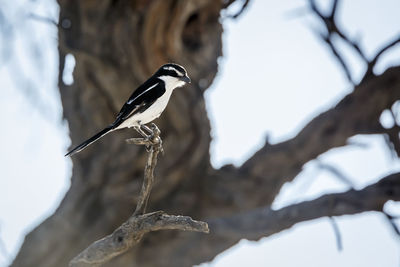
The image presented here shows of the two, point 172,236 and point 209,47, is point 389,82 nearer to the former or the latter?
point 209,47

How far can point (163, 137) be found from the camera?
764 cm

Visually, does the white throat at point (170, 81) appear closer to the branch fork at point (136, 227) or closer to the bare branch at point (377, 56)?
the branch fork at point (136, 227)

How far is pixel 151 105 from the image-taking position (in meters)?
4.45

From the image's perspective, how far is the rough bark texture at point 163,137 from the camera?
742cm

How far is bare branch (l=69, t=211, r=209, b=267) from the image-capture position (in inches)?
144

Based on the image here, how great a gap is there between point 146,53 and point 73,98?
0.94 metres

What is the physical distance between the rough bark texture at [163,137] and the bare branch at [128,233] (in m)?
3.52

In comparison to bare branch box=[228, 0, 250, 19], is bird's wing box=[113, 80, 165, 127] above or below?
above

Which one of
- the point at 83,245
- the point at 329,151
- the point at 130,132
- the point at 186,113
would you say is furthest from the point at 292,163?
the point at 83,245

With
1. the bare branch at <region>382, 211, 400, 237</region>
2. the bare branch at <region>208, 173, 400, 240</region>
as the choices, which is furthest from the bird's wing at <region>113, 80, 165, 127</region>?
the bare branch at <region>382, 211, 400, 237</region>

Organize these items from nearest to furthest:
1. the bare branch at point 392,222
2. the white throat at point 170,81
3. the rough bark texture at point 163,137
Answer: the white throat at point 170,81, the bare branch at point 392,222, the rough bark texture at point 163,137

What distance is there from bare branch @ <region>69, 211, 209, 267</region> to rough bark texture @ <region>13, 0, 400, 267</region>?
352 cm

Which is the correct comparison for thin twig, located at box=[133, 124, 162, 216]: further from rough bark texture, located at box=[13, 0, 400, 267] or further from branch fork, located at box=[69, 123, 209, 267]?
rough bark texture, located at box=[13, 0, 400, 267]

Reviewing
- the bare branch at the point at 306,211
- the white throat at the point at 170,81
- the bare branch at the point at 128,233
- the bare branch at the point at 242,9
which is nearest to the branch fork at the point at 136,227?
the bare branch at the point at 128,233
